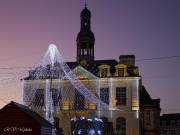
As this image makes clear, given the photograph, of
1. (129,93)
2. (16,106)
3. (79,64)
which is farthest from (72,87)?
(16,106)

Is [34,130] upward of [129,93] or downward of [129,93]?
downward

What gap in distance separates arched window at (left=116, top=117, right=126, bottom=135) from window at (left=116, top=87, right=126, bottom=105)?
6.45ft

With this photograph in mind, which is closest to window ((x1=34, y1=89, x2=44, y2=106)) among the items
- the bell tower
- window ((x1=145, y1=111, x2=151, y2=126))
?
the bell tower

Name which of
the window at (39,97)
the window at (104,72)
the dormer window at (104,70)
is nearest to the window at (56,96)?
the window at (39,97)

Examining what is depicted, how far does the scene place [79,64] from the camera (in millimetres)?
63250

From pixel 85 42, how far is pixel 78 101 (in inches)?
299

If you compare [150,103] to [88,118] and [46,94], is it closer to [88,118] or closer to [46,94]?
[88,118]

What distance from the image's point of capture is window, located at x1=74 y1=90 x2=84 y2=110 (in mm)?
61625

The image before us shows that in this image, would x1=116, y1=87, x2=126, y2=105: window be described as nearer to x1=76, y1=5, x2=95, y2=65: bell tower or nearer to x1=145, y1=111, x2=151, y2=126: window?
x1=145, y1=111, x2=151, y2=126: window

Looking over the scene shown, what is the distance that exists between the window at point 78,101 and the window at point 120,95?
4.47m

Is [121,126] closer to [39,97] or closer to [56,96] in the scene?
[56,96]

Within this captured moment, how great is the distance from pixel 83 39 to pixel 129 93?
9.21 m

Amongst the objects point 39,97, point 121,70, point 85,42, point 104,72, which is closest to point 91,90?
point 104,72

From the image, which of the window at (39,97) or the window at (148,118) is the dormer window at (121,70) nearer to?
the window at (148,118)
